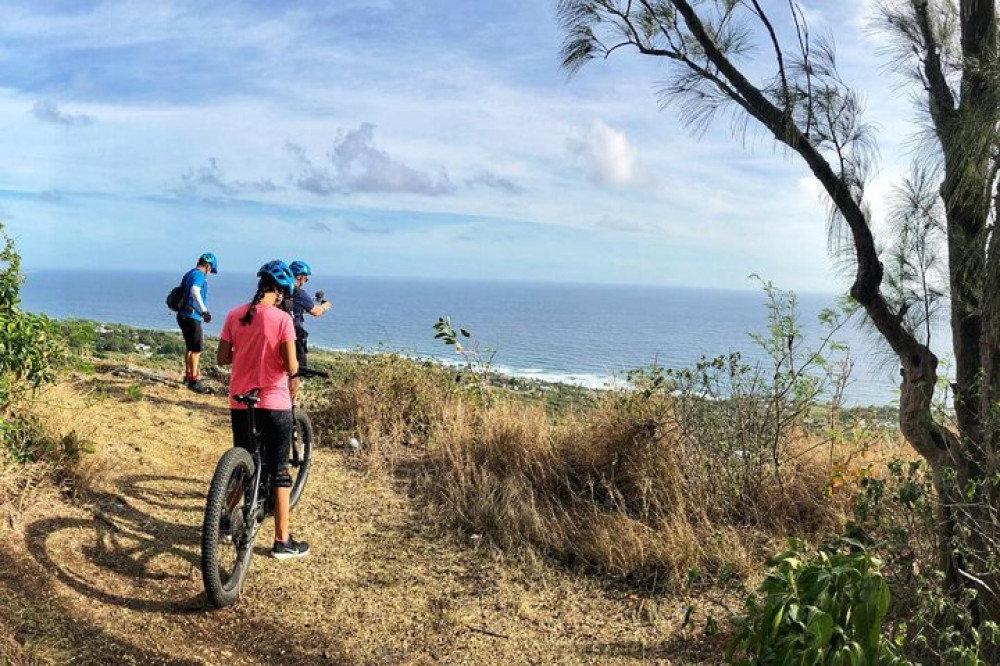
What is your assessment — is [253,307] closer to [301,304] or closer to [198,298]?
[301,304]

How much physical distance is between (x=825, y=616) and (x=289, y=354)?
318 centimetres

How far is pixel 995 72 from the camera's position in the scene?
8.61 ft

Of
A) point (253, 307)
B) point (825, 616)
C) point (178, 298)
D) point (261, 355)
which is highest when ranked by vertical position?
point (178, 298)

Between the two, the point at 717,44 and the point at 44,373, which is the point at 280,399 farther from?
the point at 717,44

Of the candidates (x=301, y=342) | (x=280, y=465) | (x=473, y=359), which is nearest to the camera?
(x=280, y=465)

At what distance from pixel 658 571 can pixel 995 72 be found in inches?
122

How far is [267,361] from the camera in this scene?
4.06 meters

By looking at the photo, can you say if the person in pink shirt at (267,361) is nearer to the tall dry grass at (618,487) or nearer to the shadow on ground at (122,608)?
the shadow on ground at (122,608)

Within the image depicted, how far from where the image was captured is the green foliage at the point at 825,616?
67.7 inches

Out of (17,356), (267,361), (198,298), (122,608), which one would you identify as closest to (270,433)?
(267,361)

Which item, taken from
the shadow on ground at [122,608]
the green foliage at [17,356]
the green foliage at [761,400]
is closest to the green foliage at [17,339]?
the green foliage at [17,356]

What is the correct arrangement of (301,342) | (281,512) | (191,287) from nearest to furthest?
1. (281,512)
2. (301,342)
3. (191,287)

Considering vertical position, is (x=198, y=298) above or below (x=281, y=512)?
above

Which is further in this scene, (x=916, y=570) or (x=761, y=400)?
(x=761, y=400)
